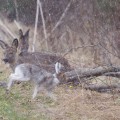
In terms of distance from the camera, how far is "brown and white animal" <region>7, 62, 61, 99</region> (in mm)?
9250

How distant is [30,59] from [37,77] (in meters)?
0.75

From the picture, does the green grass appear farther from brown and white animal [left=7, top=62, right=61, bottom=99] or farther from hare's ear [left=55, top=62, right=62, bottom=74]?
hare's ear [left=55, top=62, right=62, bottom=74]

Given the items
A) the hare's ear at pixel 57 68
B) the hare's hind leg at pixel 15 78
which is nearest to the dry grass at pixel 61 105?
the hare's hind leg at pixel 15 78

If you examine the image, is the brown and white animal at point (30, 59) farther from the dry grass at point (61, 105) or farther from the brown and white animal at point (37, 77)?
the dry grass at point (61, 105)

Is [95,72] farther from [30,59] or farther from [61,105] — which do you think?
[61,105]

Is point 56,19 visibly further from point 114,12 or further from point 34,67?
point 34,67

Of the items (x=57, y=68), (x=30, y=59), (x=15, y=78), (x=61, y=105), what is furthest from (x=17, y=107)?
(x=30, y=59)

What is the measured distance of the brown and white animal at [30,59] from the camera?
976cm

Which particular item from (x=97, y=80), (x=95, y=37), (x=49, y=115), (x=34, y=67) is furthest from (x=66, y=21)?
(x=49, y=115)

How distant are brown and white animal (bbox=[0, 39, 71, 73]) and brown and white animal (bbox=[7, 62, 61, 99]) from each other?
304 millimetres

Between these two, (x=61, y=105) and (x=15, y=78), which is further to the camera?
(x=15, y=78)

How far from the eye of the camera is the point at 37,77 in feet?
30.4

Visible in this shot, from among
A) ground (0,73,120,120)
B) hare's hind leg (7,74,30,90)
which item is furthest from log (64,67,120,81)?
hare's hind leg (7,74,30,90)

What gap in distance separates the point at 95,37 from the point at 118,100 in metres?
4.29
